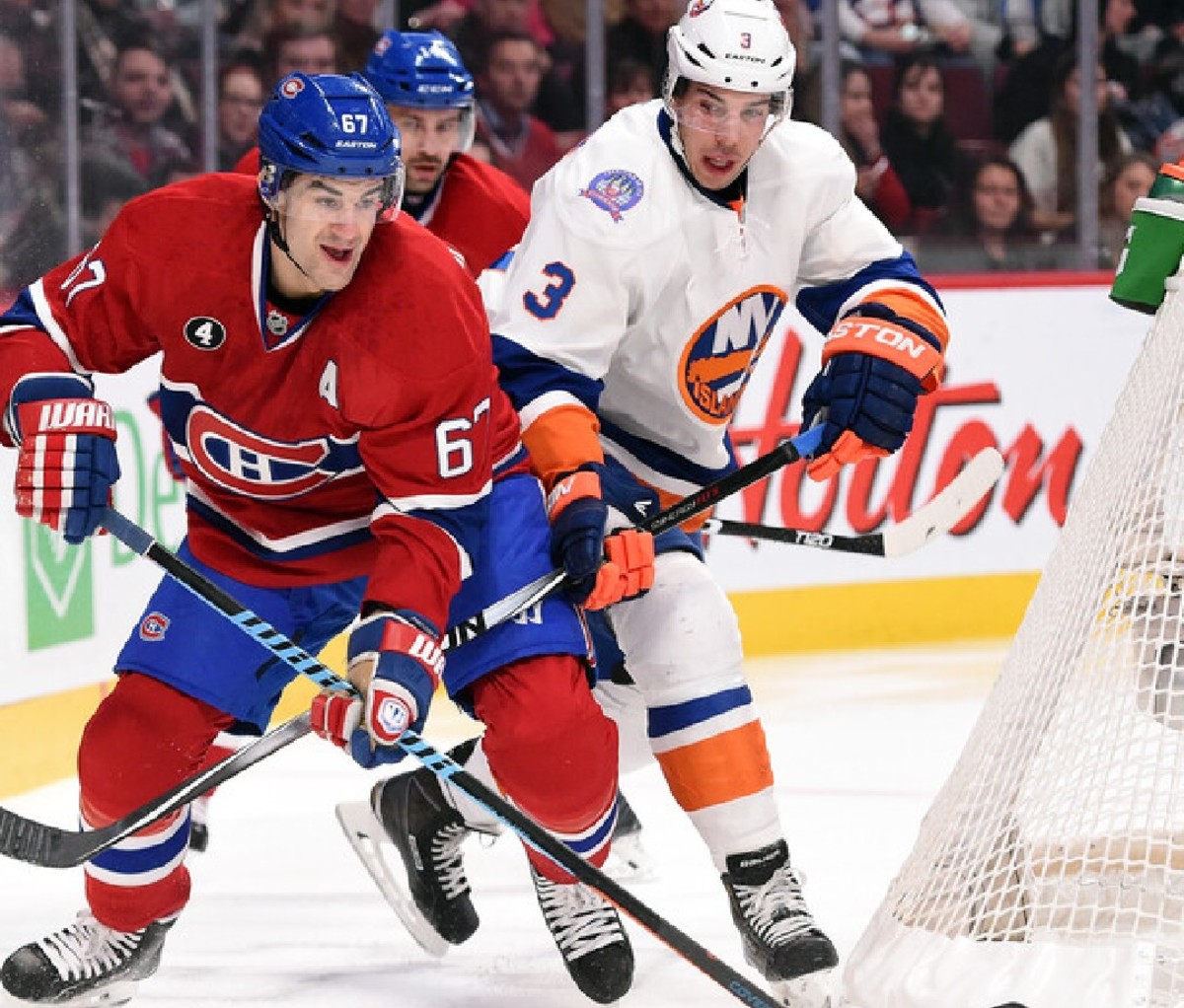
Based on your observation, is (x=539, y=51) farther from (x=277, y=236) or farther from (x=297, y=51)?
(x=277, y=236)

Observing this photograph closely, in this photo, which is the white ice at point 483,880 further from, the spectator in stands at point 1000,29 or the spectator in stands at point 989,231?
the spectator in stands at point 1000,29

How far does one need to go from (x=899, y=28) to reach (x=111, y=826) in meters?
3.88

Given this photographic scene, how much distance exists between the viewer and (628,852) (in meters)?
3.65

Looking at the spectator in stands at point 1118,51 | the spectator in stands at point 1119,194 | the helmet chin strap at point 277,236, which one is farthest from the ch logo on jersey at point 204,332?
the spectator in stands at point 1118,51

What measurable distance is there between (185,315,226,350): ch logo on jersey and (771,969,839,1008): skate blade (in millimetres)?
1014

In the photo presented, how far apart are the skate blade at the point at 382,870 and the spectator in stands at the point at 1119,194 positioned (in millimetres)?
3225

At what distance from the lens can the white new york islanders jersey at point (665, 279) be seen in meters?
2.93

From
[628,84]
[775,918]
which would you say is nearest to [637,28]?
[628,84]

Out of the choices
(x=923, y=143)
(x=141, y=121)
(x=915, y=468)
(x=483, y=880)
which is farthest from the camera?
(x=923, y=143)

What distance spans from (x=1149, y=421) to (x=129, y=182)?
9.51ft

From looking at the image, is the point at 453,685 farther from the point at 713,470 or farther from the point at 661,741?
the point at 713,470

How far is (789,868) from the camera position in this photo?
2.85 metres

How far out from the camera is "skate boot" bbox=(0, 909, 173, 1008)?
278 cm

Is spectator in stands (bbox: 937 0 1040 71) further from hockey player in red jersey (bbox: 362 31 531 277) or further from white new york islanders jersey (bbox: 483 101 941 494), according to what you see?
white new york islanders jersey (bbox: 483 101 941 494)
